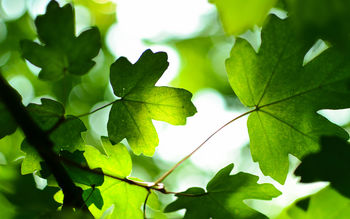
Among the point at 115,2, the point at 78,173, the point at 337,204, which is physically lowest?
the point at 115,2

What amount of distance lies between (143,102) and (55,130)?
0.37 meters

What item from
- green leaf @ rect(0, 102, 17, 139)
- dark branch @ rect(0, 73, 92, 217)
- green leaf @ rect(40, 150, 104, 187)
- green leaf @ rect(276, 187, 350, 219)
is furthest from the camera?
green leaf @ rect(40, 150, 104, 187)

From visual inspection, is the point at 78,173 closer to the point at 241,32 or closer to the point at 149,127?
the point at 149,127

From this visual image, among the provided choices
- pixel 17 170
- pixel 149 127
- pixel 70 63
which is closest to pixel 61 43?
pixel 70 63

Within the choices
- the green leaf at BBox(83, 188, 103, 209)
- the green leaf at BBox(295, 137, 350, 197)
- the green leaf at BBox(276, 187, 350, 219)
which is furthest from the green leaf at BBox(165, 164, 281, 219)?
the green leaf at BBox(295, 137, 350, 197)

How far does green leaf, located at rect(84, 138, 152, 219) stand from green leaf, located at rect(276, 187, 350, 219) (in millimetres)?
618

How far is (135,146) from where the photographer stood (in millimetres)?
1576

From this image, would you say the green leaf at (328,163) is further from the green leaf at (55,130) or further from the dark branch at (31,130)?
the green leaf at (55,130)

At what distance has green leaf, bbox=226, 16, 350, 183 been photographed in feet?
4.60

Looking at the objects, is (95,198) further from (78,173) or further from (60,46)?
(60,46)

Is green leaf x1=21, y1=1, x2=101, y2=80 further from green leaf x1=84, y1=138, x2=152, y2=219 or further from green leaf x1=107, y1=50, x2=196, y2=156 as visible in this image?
A: green leaf x1=84, y1=138, x2=152, y2=219

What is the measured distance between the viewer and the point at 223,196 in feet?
5.00

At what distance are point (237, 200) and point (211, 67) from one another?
346 inches

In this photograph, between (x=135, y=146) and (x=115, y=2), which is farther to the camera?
(x=115, y=2)
